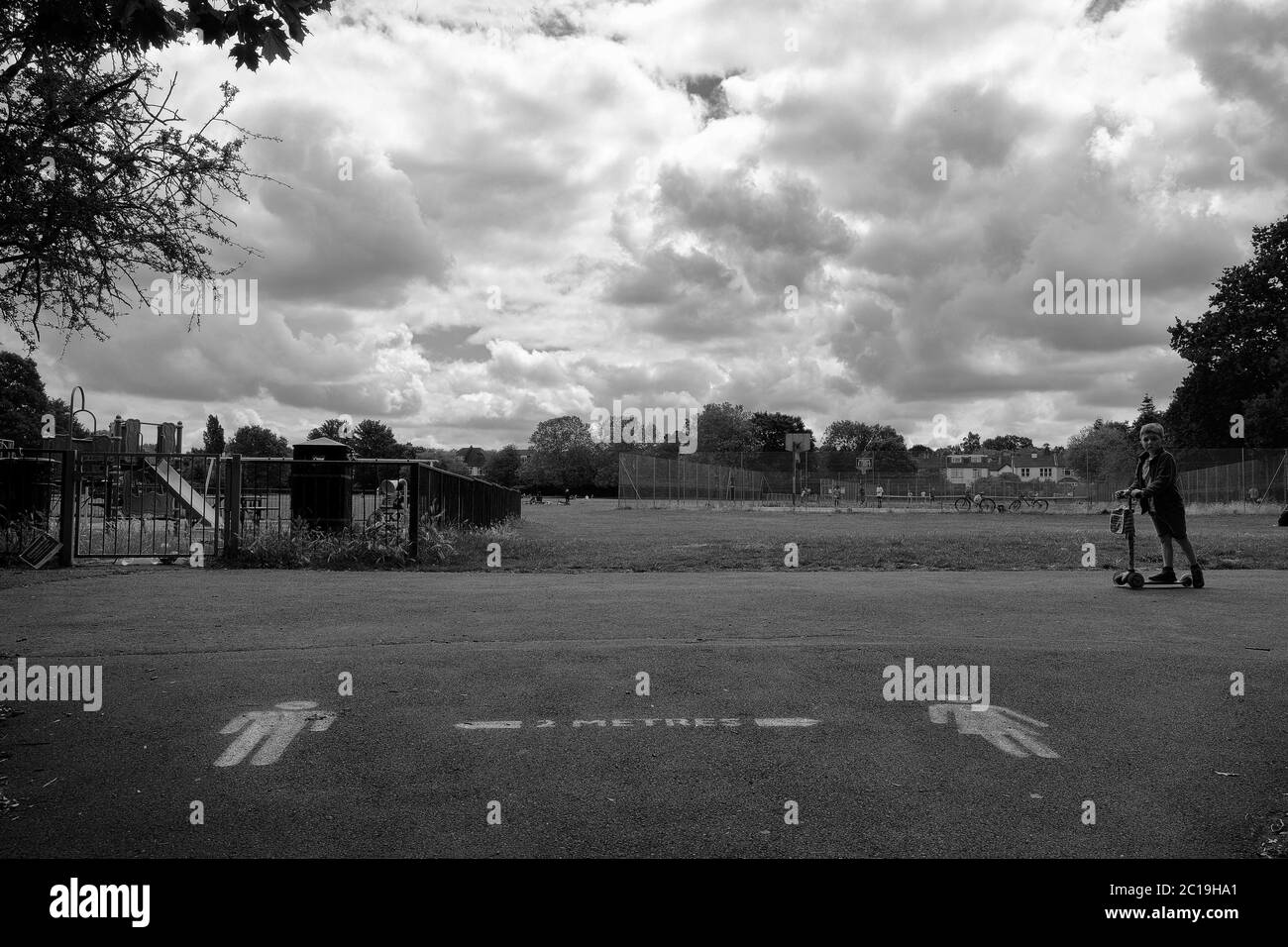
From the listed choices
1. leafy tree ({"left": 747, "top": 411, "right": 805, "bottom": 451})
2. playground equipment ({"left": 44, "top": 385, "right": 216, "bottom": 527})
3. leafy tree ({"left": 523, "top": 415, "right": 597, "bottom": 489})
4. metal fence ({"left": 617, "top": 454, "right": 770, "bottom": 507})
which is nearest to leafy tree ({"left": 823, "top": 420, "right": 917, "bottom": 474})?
leafy tree ({"left": 747, "top": 411, "right": 805, "bottom": 451})

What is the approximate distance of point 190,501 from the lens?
18.1 meters

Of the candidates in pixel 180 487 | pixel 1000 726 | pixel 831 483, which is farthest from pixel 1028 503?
pixel 1000 726

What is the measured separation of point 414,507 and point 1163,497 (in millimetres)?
10544

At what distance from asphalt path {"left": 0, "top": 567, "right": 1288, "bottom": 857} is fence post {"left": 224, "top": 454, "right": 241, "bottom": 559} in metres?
5.68

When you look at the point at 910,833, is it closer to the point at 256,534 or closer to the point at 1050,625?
the point at 1050,625

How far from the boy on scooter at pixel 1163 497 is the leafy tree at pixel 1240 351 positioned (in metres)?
54.6

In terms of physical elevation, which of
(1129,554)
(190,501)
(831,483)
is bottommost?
(1129,554)

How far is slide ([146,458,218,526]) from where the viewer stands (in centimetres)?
1716

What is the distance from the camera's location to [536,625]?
8.49 meters

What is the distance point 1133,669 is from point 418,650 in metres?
5.08

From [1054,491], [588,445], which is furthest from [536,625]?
[588,445]

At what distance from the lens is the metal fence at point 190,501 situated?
14.3m

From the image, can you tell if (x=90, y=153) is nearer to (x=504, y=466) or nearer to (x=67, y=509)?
(x=67, y=509)
